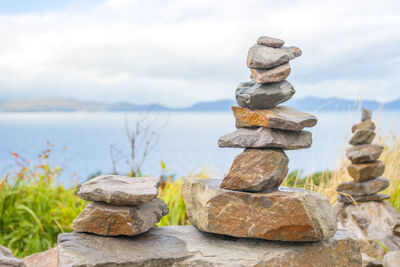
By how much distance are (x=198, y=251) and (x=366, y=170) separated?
2.97 metres

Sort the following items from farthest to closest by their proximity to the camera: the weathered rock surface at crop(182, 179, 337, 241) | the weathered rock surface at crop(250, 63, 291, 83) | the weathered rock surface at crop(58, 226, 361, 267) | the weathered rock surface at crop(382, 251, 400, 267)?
the weathered rock surface at crop(382, 251, 400, 267), the weathered rock surface at crop(250, 63, 291, 83), the weathered rock surface at crop(182, 179, 337, 241), the weathered rock surface at crop(58, 226, 361, 267)

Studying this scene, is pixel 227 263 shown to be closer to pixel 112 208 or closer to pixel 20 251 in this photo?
pixel 112 208

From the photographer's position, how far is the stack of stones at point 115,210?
10.2 feet

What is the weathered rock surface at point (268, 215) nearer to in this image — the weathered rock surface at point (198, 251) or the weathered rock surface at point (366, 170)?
the weathered rock surface at point (198, 251)

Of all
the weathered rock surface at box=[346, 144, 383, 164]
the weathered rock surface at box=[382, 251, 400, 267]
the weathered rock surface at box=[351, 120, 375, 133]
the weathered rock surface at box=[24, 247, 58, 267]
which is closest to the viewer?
the weathered rock surface at box=[382, 251, 400, 267]

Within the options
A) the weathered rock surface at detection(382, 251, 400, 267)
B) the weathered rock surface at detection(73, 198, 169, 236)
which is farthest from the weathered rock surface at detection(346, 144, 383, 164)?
the weathered rock surface at detection(73, 198, 169, 236)

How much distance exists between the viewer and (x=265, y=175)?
3186mm

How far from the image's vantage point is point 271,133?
126 inches

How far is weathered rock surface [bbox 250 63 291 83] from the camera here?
3.21m

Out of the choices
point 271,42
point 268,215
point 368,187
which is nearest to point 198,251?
point 268,215

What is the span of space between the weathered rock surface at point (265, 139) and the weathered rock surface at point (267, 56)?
0.49m

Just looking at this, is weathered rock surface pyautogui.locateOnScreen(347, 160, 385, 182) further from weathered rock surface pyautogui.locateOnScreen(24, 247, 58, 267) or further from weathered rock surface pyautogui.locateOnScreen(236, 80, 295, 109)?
weathered rock surface pyautogui.locateOnScreen(24, 247, 58, 267)

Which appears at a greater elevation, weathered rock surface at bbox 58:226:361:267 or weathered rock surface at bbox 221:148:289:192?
weathered rock surface at bbox 221:148:289:192

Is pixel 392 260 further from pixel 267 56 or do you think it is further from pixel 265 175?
pixel 267 56
